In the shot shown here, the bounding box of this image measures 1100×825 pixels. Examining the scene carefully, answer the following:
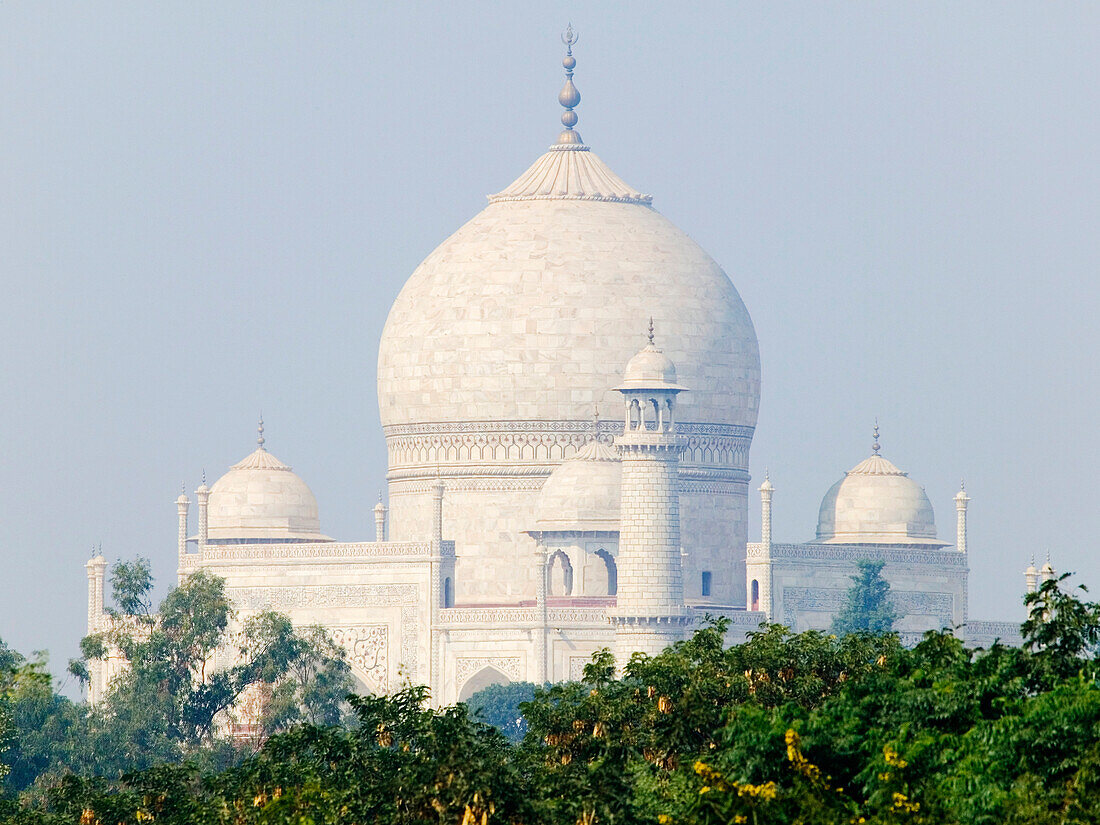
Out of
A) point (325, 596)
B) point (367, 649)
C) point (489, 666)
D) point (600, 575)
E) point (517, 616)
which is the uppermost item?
point (600, 575)

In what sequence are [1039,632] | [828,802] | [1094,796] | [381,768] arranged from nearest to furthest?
[1094,796] → [828,802] → [1039,632] → [381,768]

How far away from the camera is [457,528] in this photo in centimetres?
6050

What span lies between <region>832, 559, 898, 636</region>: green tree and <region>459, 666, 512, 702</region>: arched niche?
231 inches

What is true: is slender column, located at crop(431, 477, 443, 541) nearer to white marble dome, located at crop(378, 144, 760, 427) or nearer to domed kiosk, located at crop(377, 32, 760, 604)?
domed kiosk, located at crop(377, 32, 760, 604)

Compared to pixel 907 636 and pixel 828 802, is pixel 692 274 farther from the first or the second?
pixel 828 802

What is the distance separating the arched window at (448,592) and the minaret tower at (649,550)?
414 centimetres

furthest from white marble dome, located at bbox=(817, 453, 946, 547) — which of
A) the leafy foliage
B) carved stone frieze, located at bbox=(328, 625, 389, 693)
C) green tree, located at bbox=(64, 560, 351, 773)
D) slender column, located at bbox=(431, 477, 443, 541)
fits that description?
the leafy foliage

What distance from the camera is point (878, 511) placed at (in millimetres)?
60562

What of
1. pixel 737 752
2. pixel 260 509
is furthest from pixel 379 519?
pixel 737 752

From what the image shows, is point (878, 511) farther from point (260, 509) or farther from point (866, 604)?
point (260, 509)

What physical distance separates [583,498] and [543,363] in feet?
18.1

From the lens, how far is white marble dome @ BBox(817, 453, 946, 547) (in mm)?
60531

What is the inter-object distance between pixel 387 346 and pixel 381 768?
127 feet

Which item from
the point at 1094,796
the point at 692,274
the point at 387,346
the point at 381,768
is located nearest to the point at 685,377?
the point at 692,274
